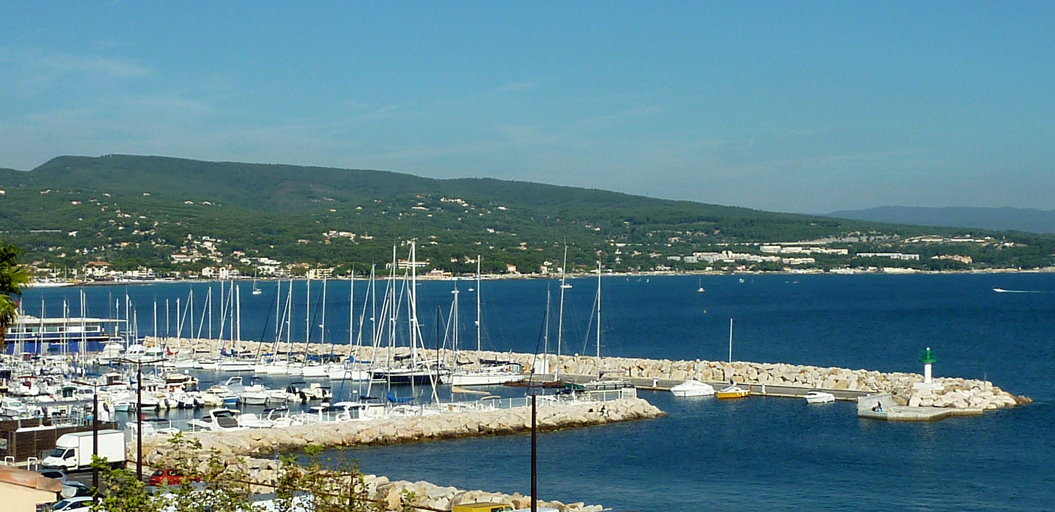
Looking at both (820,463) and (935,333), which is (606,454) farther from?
(935,333)

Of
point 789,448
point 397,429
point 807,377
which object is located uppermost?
point 807,377

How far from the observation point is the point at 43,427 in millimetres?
22281

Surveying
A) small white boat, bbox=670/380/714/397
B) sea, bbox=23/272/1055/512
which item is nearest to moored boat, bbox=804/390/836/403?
sea, bbox=23/272/1055/512

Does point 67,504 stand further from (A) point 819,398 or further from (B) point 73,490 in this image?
(A) point 819,398

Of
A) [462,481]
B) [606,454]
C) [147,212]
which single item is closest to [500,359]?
[606,454]

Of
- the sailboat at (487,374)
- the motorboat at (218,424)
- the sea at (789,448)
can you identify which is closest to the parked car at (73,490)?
the sea at (789,448)

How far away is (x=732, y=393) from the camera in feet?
118

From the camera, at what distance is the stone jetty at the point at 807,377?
33344mm

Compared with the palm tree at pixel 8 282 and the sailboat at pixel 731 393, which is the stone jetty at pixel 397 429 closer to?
the sailboat at pixel 731 393

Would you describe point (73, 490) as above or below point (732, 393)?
above

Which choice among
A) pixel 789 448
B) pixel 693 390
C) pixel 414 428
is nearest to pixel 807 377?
pixel 693 390

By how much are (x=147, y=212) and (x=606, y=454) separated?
165 metres

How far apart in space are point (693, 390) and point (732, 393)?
1227 mm

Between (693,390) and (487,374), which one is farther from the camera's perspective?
(487,374)
